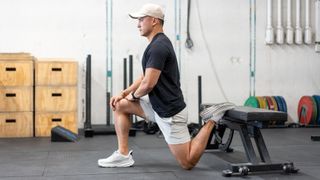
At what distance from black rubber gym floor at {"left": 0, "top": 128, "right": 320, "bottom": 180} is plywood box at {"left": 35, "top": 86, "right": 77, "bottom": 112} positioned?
0.47m

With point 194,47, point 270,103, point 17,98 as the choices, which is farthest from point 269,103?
point 17,98

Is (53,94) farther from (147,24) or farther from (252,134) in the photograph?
(252,134)

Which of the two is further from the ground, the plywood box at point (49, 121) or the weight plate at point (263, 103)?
the weight plate at point (263, 103)

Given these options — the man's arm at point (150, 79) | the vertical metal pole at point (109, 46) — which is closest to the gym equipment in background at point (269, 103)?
the vertical metal pole at point (109, 46)

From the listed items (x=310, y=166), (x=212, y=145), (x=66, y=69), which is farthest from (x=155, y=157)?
(x=66, y=69)

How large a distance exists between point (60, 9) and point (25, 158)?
2933 mm

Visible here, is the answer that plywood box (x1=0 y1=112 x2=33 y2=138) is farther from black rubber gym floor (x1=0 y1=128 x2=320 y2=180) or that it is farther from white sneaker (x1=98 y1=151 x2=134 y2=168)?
white sneaker (x1=98 y1=151 x2=134 y2=168)

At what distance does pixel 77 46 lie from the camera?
6406mm

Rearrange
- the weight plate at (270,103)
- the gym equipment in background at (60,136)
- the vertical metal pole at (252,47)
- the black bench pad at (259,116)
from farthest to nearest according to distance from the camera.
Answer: the vertical metal pole at (252,47) < the weight plate at (270,103) < the gym equipment in background at (60,136) < the black bench pad at (259,116)

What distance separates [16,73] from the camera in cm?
547

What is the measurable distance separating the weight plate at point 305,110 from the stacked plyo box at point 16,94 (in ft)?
12.4

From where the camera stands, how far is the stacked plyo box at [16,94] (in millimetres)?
5445

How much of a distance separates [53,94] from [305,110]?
3.54 m

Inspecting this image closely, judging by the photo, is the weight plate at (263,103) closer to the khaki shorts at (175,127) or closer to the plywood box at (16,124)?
the plywood box at (16,124)
